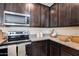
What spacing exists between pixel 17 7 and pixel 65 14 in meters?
0.55

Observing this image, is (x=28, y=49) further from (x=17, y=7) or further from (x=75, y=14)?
(x=75, y=14)

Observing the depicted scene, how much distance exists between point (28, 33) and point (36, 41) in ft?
0.44

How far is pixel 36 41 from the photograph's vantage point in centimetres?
176

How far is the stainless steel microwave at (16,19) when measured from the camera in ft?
5.59

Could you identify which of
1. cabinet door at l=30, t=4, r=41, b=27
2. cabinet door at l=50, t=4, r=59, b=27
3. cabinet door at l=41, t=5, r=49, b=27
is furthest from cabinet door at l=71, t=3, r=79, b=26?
cabinet door at l=30, t=4, r=41, b=27

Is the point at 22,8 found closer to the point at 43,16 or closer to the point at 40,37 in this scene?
the point at 43,16

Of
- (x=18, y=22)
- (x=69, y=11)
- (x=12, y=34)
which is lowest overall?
(x=12, y=34)

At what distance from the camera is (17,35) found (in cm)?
174

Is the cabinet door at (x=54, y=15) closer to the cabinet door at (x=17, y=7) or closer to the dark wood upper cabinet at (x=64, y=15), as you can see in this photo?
the dark wood upper cabinet at (x=64, y=15)

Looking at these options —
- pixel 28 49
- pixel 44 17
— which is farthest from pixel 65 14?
pixel 28 49

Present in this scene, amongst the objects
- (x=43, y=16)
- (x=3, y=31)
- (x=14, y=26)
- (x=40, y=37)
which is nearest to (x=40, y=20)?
(x=43, y=16)

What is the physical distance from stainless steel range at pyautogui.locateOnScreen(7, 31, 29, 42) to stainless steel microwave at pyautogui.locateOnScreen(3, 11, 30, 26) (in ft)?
0.34

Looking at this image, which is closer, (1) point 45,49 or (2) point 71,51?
(2) point 71,51

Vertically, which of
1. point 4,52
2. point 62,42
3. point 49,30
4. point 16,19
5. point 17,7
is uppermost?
point 17,7
